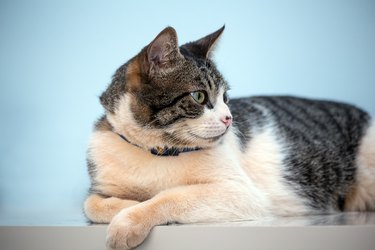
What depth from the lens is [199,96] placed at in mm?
1672

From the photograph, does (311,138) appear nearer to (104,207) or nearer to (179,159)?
(179,159)

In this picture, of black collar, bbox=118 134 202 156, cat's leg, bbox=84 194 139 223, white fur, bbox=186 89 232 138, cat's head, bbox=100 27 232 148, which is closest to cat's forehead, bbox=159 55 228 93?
cat's head, bbox=100 27 232 148

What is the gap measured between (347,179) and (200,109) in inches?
39.1

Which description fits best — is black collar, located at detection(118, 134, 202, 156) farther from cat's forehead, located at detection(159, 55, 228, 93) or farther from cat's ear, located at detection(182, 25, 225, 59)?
cat's ear, located at detection(182, 25, 225, 59)

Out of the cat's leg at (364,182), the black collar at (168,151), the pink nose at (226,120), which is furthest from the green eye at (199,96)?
the cat's leg at (364,182)

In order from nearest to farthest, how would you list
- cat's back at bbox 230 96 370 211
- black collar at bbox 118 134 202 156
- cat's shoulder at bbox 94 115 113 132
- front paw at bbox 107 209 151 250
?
front paw at bbox 107 209 151 250
black collar at bbox 118 134 202 156
cat's shoulder at bbox 94 115 113 132
cat's back at bbox 230 96 370 211

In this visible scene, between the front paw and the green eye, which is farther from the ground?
the green eye

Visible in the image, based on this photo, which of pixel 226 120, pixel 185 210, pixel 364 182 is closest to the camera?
pixel 185 210

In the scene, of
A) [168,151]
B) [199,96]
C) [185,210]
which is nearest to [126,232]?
[185,210]

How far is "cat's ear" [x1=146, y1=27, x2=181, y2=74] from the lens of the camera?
1.63 m

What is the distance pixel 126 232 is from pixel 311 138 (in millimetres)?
1262

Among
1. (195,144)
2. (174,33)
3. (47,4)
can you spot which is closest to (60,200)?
(47,4)

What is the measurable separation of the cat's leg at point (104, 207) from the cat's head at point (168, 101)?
0.76ft

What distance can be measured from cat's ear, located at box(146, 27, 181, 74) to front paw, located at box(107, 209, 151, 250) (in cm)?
58
